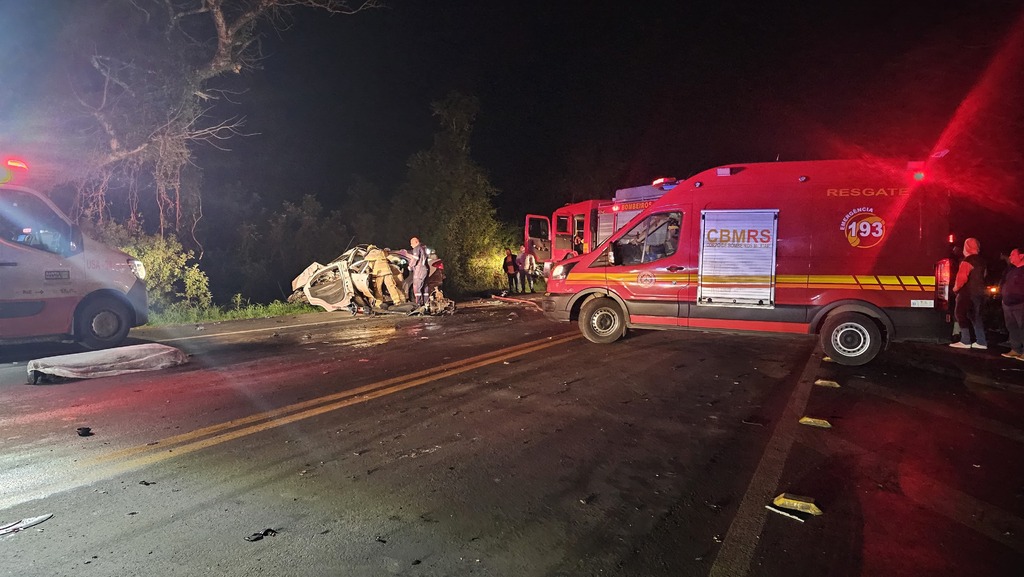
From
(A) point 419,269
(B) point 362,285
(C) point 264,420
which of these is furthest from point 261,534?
(B) point 362,285

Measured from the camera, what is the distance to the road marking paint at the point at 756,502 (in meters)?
Answer: 2.98

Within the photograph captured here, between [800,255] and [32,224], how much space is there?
10.6 metres

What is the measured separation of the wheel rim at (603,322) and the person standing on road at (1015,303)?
538cm

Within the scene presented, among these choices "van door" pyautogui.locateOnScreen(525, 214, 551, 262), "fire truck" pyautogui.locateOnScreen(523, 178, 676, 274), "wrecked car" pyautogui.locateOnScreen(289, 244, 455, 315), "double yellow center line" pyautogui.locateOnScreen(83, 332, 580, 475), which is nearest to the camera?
"double yellow center line" pyautogui.locateOnScreen(83, 332, 580, 475)

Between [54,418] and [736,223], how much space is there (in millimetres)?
7961

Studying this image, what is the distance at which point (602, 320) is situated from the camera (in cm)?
909

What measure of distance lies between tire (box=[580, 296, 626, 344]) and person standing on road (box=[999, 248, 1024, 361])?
5259 mm

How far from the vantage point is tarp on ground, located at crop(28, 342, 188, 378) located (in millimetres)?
6637

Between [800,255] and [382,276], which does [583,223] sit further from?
[800,255]

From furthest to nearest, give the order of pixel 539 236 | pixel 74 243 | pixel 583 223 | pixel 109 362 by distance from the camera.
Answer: pixel 539 236
pixel 583 223
pixel 74 243
pixel 109 362

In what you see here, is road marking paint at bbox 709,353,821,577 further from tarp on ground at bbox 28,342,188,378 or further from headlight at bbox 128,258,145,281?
headlight at bbox 128,258,145,281

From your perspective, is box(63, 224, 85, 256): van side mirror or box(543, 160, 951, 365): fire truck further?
box(63, 224, 85, 256): van side mirror

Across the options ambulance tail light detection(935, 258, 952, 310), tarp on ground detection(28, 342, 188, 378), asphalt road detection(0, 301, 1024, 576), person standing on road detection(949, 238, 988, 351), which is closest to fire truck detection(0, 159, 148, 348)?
asphalt road detection(0, 301, 1024, 576)

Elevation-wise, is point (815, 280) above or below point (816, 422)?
above
